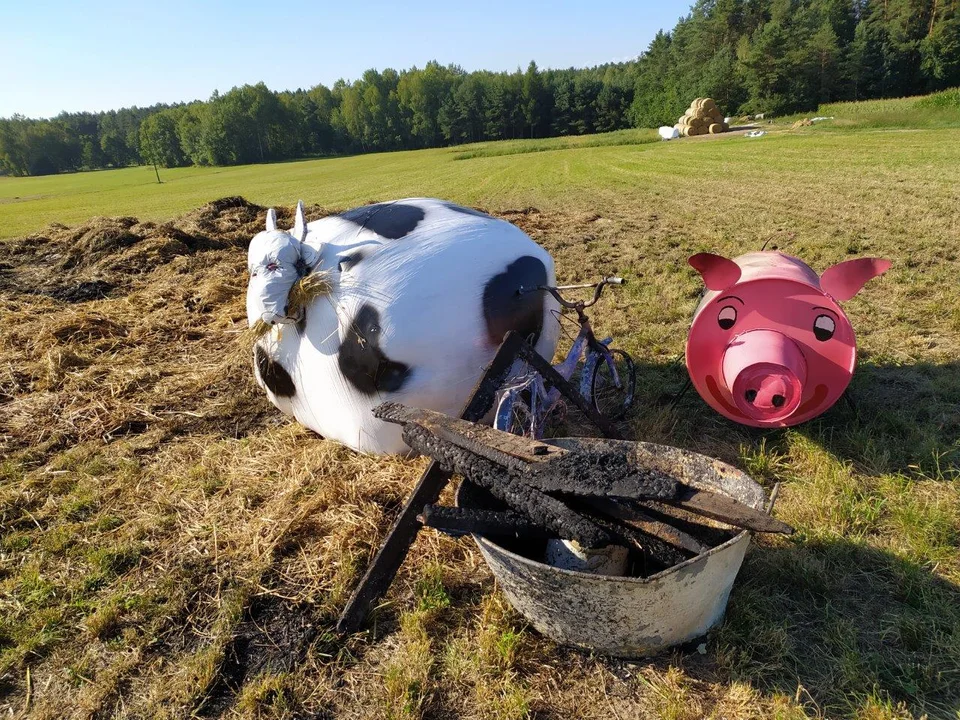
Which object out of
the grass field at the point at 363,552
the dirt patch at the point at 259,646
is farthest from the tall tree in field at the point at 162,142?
the dirt patch at the point at 259,646

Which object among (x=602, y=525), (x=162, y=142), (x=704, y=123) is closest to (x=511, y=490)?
(x=602, y=525)

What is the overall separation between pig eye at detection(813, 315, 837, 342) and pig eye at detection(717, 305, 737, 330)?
46 cm

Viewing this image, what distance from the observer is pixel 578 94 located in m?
74.3

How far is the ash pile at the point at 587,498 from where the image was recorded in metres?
2.12

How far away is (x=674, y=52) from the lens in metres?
76.4

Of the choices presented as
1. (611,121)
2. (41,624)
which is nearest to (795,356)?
(41,624)

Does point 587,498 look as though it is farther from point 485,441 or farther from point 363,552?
point 363,552

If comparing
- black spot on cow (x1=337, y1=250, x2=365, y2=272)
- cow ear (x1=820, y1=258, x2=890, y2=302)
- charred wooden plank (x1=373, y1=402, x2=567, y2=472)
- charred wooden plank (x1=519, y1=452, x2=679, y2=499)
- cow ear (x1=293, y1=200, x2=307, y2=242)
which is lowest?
charred wooden plank (x1=519, y1=452, x2=679, y2=499)

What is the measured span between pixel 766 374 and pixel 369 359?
2.39m

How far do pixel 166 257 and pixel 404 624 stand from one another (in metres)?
9.53

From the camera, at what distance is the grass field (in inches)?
91.9

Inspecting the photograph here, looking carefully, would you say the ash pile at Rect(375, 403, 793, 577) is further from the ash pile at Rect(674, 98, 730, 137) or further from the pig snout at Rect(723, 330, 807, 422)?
the ash pile at Rect(674, 98, 730, 137)

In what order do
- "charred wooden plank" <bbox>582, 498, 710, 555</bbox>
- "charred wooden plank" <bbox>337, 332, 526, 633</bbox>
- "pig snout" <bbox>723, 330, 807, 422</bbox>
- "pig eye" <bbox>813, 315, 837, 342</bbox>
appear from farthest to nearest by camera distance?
"pig eye" <bbox>813, 315, 837, 342</bbox> < "pig snout" <bbox>723, 330, 807, 422</bbox> < "charred wooden plank" <bbox>337, 332, 526, 633</bbox> < "charred wooden plank" <bbox>582, 498, 710, 555</bbox>

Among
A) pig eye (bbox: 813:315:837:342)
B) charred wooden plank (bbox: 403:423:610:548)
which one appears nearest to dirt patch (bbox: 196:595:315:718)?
charred wooden plank (bbox: 403:423:610:548)
